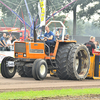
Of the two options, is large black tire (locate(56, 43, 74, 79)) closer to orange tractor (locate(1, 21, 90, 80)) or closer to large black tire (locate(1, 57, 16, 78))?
orange tractor (locate(1, 21, 90, 80))

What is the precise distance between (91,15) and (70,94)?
3474 centimetres

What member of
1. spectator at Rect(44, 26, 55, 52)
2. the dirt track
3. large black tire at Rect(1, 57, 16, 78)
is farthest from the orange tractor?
the dirt track

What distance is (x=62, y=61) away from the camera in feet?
31.9

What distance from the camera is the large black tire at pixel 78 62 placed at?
9.69 m

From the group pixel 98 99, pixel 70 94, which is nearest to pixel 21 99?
pixel 70 94

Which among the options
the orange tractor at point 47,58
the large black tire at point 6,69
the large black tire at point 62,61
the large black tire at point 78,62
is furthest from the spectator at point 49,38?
the large black tire at point 6,69

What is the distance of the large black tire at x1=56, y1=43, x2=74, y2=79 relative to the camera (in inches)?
383

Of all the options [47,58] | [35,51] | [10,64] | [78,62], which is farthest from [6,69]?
[78,62]

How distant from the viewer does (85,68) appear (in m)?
10.5

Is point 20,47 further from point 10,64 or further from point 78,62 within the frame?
point 78,62

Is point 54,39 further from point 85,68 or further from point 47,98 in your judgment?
point 47,98

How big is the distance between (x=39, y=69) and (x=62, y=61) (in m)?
1.14

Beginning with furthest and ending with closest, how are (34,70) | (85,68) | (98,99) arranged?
(85,68)
(34,70)
(98,99)

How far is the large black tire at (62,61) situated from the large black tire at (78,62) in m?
0.13
